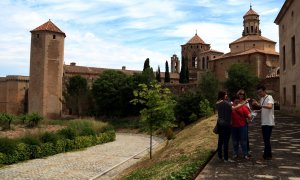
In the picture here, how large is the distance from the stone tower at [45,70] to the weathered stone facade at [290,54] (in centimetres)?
3072

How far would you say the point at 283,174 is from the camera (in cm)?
627

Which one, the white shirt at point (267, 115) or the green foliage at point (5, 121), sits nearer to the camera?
the white shirt at point (267, 115)

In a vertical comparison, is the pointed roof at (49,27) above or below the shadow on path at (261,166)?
above

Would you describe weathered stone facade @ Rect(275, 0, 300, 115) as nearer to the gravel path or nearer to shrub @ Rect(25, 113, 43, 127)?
the gravel path

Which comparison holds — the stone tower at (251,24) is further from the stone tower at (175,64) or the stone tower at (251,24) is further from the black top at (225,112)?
the black top at (225,112)

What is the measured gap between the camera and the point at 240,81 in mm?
36875

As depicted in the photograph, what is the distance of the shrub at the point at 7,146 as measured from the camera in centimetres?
1856

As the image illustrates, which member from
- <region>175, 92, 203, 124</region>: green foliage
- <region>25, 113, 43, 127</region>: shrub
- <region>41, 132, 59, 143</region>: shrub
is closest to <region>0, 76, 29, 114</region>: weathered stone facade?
<region>25, 113, 43, 127</region>: shrub

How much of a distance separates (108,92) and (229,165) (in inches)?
1546

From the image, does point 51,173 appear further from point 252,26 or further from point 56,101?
point 252,26

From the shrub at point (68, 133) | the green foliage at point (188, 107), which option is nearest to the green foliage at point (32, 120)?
the shrub at point (68, 133)

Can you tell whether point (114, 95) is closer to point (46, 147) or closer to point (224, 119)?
point (46, 147)

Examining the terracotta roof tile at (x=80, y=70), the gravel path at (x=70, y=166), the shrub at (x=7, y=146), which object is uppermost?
the terracotta roof tile at (x=80, y=70)

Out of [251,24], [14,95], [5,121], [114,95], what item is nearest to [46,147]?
[5,121]
